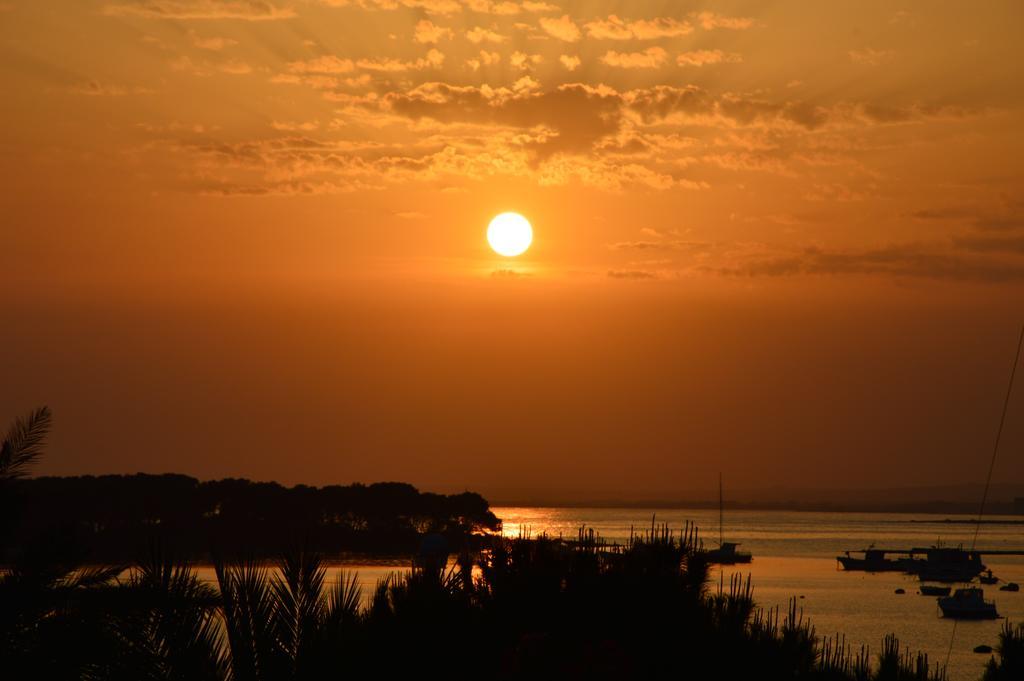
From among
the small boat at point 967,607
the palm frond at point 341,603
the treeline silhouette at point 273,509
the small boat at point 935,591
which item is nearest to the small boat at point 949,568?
the small boat at point 935,591

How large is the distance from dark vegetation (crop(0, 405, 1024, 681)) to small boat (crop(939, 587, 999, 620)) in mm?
75042

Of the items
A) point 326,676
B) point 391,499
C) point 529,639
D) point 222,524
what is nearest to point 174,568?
point 326,676

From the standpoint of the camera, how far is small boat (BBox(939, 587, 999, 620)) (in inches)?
3575

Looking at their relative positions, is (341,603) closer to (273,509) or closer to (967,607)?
(967,607)

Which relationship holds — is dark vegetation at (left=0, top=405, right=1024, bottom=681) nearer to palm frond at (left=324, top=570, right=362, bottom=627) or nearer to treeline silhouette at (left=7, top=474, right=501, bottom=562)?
palm frond at (left=324, top=570, right=362, bottom=627)

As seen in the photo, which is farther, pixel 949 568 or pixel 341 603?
pixel 949 568

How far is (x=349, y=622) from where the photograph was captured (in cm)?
1047

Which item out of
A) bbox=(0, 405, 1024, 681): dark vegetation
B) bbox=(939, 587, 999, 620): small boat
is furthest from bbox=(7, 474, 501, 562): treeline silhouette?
bbox=(0, 405, 1024, 681): dark vegetation

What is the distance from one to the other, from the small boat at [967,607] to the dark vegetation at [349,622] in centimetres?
7504

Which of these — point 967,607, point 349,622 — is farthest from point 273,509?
point 349,622

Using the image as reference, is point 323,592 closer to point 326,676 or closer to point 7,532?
point 326,676

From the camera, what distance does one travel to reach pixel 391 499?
5049 inches

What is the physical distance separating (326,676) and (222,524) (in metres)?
92.7

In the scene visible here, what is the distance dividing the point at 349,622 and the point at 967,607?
90146 millimetres
